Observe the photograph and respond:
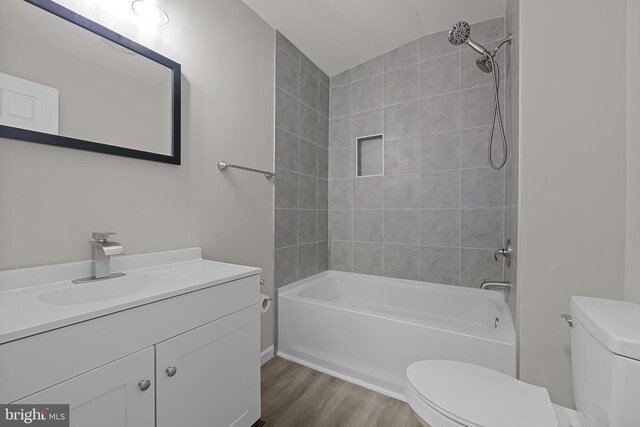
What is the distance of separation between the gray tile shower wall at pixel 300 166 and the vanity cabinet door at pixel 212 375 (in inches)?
36.9

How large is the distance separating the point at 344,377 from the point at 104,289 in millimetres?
1477

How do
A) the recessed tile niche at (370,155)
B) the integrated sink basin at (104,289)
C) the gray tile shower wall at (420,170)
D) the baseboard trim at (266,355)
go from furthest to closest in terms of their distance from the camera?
the recessed tile niche at (370,155) → the gray tile shower wall at (420,170) → the baseboard trim at (266,355) → the integrated sink basin at (104,289)

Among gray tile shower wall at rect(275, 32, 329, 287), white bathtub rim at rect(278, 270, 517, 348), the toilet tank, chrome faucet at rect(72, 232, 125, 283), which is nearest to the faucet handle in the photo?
chrome faucet at rect(72, 232, 125, 283)

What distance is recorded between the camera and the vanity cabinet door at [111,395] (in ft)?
2.26

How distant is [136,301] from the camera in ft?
2.70

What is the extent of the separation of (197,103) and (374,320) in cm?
166

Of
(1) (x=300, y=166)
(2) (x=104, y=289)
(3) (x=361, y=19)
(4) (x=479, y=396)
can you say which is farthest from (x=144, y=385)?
(3) (x=361, y=19)

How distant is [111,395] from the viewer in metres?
0.78

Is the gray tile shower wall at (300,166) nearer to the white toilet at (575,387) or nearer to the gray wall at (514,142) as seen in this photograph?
the white toilet at (575,387)

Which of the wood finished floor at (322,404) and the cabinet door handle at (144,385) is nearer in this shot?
the cabinet door handle at (144,385)

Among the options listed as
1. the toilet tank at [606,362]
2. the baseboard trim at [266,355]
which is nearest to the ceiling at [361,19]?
the toilet tank at [606,362]

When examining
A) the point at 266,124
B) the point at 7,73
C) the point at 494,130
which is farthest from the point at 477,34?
the point at 7,73

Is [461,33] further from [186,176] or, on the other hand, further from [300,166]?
[186,176]

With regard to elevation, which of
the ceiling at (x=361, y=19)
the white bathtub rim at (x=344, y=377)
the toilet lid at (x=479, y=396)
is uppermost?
the ceiling at (x=361, y=19)
